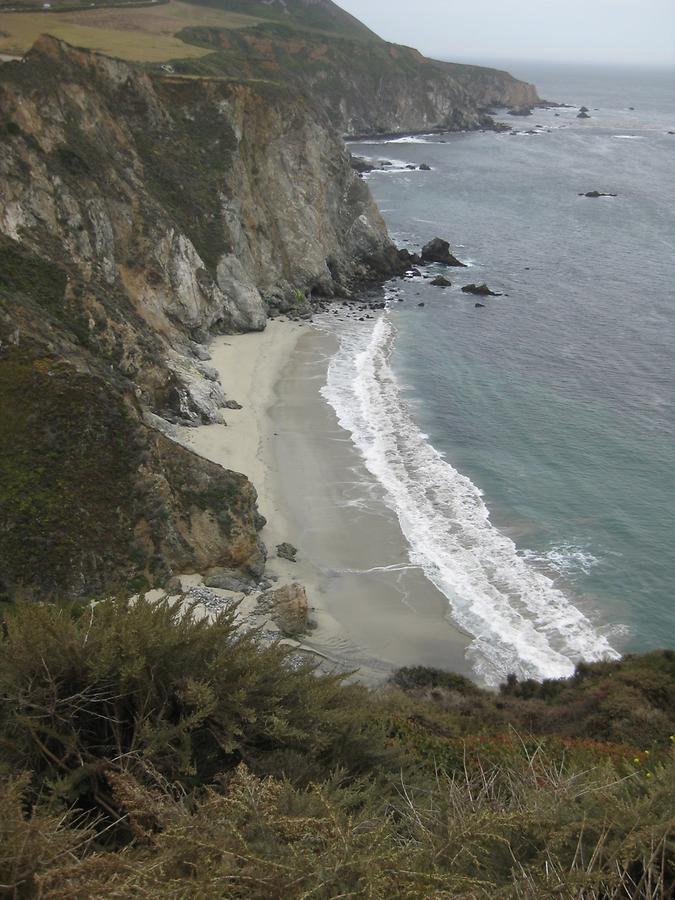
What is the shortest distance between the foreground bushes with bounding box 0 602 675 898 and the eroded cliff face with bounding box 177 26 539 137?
92425 mm

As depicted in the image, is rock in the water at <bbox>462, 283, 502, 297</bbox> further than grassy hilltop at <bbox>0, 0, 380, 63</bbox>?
No

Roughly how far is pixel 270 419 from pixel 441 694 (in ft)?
56.8

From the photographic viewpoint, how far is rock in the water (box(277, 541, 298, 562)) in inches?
898

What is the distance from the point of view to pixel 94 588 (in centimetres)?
1806

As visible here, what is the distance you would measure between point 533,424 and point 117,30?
57196mm

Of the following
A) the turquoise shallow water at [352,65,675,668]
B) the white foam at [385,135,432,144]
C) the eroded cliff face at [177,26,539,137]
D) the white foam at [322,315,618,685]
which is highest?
the eroded cliff face at [177,26,539,137]

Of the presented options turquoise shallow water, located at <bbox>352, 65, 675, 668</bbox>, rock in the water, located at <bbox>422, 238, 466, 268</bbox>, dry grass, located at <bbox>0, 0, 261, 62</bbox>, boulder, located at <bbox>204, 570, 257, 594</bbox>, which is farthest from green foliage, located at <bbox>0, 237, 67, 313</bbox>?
rock in the water, located at <bbox>422, 238, 466, 268</bbox>

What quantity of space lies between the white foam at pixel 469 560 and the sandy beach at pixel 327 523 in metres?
0.53

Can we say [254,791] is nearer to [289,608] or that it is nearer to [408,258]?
[289,608]

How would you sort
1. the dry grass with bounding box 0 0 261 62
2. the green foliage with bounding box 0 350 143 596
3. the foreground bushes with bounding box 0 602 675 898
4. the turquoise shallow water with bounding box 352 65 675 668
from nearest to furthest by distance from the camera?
the foreground bushes with bounding box 0 602 675 898
the green foliage with bounding box 0 350 143 596
the turquoise shallow water with bounding box 352 65 675 668
the dry grass with bounding box 0 0 261 62

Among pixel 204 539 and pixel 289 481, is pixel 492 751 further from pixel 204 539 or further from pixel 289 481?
pixel 289 481

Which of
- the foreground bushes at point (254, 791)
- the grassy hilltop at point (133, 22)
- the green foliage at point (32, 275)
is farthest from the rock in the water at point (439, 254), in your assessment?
the foreground bushes at point (254, 791)

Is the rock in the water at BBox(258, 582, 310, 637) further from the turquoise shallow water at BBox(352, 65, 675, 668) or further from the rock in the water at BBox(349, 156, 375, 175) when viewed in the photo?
the rock in the water at BBox(349, 156, 375, 175)

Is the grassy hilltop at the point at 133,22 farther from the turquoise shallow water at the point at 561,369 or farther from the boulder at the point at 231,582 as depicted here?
the boulder at the point at 231,582
